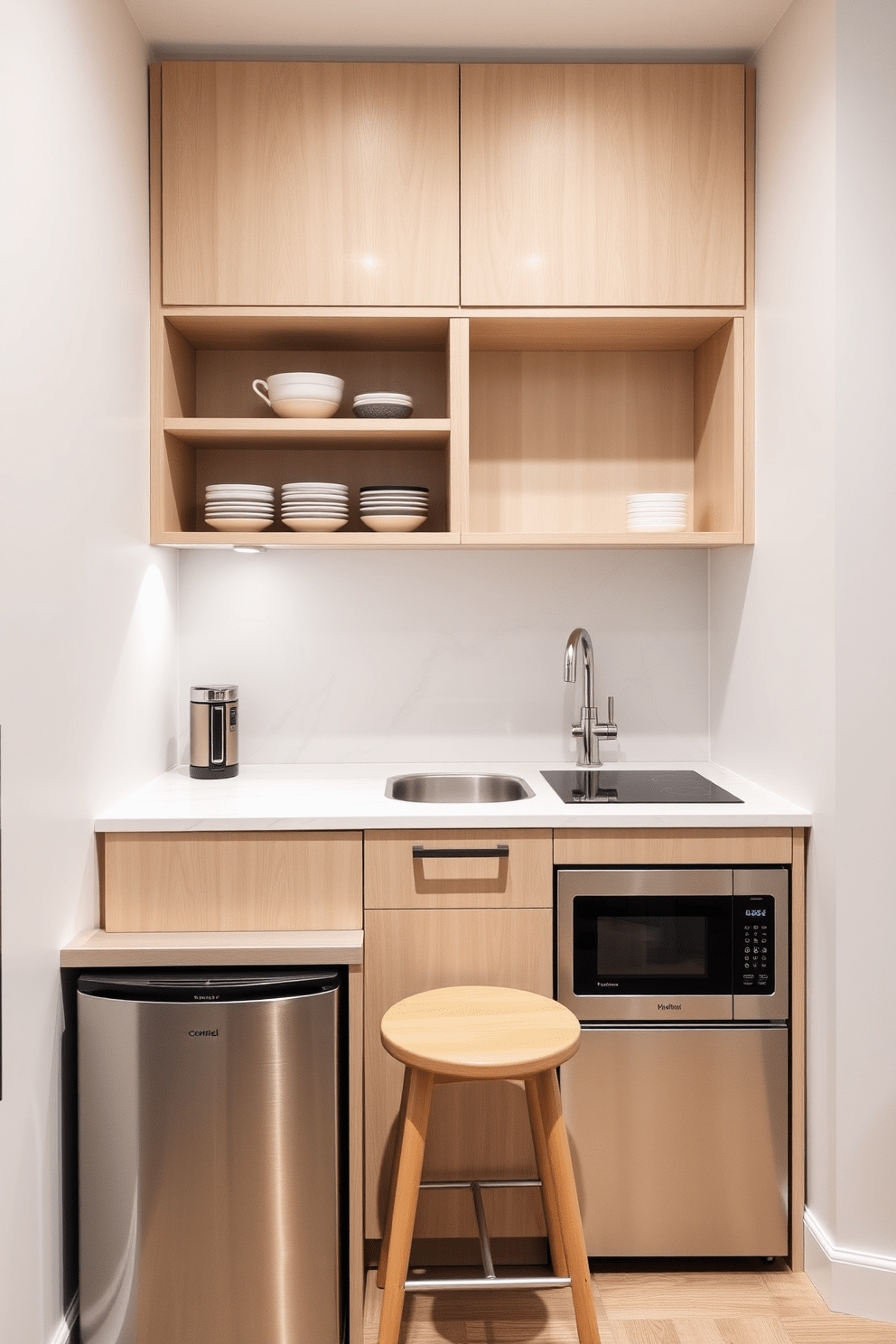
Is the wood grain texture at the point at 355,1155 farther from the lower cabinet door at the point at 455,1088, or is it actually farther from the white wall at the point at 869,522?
the white wall at the point at 869,522

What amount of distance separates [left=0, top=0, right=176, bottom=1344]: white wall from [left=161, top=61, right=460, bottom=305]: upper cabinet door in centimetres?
12

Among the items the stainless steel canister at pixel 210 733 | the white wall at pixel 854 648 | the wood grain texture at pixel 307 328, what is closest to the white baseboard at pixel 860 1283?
the white wall at pixel 854 648

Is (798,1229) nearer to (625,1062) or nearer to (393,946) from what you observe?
(625,1062)

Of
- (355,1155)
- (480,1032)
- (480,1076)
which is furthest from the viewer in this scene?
(355,1155)

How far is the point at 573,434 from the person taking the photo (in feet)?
8.80

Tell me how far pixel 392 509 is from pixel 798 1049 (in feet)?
4.88

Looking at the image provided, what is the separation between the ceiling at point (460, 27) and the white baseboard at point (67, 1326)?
2.65 meters

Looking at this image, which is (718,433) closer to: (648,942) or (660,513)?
(660,513)

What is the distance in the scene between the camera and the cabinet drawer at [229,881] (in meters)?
2.02

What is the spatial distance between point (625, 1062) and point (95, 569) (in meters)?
1.46

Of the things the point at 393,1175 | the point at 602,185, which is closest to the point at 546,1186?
the point at 393,1175

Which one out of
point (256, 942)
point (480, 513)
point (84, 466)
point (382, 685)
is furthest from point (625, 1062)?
point (84, 466)

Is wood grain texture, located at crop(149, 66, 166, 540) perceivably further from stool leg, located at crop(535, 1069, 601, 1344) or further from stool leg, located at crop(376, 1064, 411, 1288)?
stool leg, located at crop(535, 1069, 601, 1344)

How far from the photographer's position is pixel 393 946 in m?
2.05
